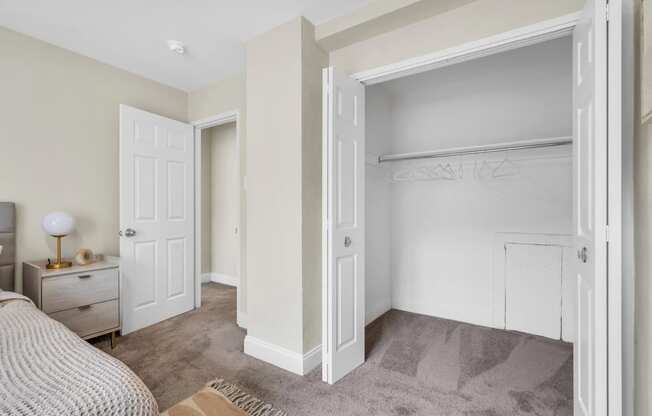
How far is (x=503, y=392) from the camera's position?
1.92 m

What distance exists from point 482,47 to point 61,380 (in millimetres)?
2393

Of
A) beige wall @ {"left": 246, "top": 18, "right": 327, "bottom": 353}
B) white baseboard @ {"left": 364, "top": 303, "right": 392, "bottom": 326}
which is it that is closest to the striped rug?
beige wall @ {"left": 246, "top": 18, "right": 327, "bottom": 353}

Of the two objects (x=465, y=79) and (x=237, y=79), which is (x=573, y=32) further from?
(x=237, y=79)

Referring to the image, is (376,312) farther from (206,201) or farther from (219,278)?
(206,201)

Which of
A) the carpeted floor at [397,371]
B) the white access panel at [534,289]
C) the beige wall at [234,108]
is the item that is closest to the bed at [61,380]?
the carpeted floor at [397,371]

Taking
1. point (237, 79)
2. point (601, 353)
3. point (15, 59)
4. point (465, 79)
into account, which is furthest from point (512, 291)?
point (15, 59)

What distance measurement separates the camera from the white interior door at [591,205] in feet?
3.79

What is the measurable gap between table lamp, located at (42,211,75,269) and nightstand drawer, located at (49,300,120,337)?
0.36m

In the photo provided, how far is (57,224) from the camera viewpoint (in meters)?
2.34

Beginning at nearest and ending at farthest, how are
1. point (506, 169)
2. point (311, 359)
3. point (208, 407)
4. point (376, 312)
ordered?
point (208, 407) < point (311, 359) < point (506, 169) < point (376, 312)

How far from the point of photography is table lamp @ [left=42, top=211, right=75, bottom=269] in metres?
2.33

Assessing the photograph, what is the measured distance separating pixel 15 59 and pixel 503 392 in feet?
13.5

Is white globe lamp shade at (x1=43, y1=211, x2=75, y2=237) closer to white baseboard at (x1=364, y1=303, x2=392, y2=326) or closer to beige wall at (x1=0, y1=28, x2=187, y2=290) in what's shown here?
beige wall at (x1=0, y1=28, x2=187, y2=290)

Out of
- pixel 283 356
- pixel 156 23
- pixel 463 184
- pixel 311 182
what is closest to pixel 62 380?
pixel 283 356
